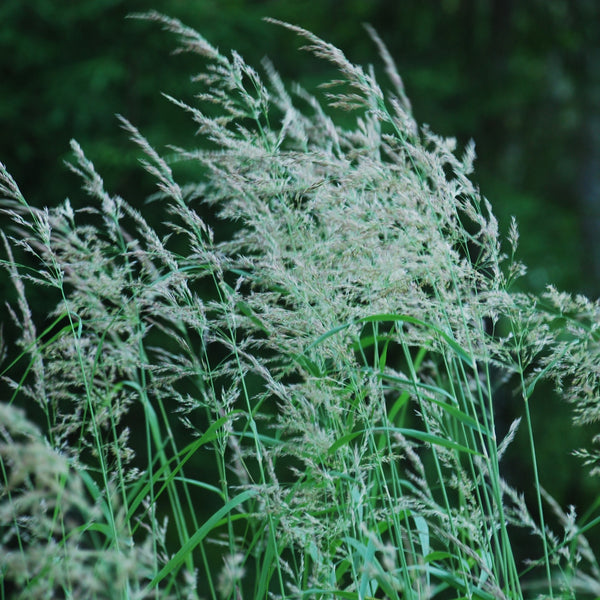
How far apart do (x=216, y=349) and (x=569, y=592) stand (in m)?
3.30

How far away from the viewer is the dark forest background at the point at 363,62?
4.59m

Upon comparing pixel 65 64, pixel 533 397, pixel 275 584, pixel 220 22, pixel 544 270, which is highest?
pixel 220 22

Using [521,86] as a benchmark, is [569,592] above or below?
below

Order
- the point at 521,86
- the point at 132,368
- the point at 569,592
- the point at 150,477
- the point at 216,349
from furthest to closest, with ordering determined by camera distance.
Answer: the point at 521,86 → the point at 216,349 → the point at 132,368 → the point at 150,477 → the point at 569,592

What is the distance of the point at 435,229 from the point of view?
4.62ft

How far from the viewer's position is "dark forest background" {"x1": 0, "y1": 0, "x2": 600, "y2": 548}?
15.1 ft

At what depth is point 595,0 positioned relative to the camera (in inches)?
205

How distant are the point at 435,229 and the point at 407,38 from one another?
5009mm

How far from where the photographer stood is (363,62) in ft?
18.5

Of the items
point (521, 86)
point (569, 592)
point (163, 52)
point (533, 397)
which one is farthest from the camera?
point (521, 86)

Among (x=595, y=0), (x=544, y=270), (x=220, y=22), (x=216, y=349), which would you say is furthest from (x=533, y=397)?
(x=220, y=22)

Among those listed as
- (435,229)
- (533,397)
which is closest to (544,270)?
(533,397)

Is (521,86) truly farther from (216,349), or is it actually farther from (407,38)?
(216,349)

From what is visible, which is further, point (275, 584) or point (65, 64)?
point (65, 64)
